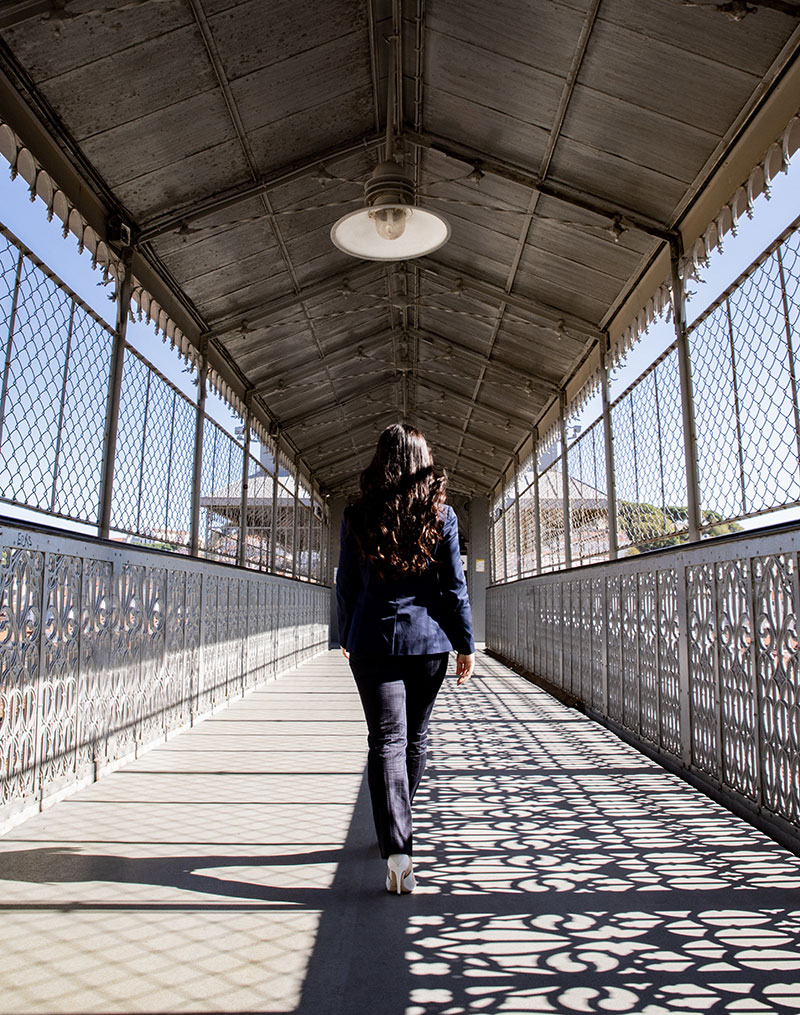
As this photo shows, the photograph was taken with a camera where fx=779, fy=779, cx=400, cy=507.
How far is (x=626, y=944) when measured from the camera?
6.93 feet

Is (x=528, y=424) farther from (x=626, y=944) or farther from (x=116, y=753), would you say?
(x=626, y=944)

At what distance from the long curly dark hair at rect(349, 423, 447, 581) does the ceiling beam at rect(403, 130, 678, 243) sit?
147 inches

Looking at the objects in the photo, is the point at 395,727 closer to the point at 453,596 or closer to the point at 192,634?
the point at 453,596

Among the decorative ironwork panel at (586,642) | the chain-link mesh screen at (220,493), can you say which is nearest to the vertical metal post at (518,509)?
the chain-link mesh screen at (220,493)

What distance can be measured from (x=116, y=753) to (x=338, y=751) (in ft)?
4.35

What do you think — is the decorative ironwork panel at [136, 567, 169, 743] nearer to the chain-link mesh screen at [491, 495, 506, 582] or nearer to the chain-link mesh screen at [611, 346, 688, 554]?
the chain-link mesh screen at [611, 346, 688, 554]

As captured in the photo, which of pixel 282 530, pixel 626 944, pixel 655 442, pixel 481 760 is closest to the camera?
pixel 626 944

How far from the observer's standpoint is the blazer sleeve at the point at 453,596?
2.79m

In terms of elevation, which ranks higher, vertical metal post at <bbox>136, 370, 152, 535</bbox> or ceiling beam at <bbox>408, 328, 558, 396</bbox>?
ceiling beam at <bbox>408, 328, 558, 396</bbox>

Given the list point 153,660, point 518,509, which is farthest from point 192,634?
point 518,509

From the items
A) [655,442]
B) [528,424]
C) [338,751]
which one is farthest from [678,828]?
[528,424]

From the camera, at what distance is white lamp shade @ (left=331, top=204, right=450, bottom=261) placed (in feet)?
13.5

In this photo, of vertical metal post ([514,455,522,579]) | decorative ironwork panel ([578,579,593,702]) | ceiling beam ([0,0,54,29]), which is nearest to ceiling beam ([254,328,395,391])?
decorative ironwork panel ([578,579,593,702])

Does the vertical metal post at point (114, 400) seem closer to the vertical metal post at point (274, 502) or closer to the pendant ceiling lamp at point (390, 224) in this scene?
the pendant ceiling lamp at point (390, 224)
